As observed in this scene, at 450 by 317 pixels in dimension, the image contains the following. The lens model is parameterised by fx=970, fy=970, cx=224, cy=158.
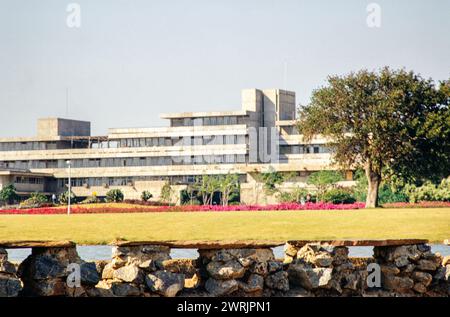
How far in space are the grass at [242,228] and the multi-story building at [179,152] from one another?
287 feet

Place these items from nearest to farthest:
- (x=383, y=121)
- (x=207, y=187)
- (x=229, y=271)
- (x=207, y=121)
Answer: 1. (x=229, y=271)
2. (x=383, y=121)
3. (x=207, y=187)
4. (x=207, y=121)

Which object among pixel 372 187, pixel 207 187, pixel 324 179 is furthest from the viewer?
pixel 207 187

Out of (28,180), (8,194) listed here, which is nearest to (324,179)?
(8,194)

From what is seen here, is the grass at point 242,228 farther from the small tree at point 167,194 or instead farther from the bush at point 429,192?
the small tree at point 167,194

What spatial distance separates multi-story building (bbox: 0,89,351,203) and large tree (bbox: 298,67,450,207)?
191ft

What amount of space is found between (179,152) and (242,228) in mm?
101281

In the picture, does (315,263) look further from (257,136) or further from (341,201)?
(257,136)

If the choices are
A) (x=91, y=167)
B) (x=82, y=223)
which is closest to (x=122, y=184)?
(x=91, y=167)

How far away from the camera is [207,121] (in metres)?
149

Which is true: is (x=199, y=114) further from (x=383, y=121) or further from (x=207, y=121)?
(x=383, y=121)

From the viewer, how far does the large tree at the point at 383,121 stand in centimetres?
7688

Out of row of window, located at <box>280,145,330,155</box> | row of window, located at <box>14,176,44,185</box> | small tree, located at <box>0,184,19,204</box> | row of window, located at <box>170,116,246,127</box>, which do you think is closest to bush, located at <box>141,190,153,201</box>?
row of window, located at <box>170,116,246,127</box>

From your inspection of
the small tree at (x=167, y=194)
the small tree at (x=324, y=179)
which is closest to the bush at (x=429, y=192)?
the small tree at (x=324, y=179)

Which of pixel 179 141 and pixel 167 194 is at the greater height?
pixel 179 141
